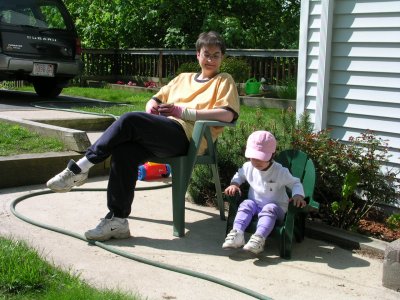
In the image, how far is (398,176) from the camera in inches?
173

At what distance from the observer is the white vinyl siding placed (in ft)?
14.6

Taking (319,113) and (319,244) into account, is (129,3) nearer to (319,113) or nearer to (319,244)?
(319,113)

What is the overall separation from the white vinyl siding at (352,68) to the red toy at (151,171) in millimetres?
1343

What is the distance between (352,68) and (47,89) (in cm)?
715

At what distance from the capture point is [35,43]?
30.8ft

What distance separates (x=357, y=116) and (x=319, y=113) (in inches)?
12.9

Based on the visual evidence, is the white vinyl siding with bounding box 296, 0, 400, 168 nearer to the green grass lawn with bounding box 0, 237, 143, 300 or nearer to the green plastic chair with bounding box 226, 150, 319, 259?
the green plastic chair with bounding box 226, 150, 319, 259

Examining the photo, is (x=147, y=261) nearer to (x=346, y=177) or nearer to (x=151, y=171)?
(x=346, y=177)

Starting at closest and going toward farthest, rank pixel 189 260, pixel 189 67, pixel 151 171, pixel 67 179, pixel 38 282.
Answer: pixel 38 282, pixel 189 260, pixel 67 179, pixel 151 171, pixel 189 67

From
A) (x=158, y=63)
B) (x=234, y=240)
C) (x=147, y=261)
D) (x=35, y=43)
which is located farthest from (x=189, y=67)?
(x=147, y=261)

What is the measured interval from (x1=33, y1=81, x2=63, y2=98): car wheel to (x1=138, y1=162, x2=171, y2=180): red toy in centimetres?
560

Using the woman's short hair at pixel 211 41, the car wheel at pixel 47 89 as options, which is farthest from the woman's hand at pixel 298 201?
the car wheel at pixel 47 89

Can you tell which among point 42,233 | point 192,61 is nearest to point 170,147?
point 42,233

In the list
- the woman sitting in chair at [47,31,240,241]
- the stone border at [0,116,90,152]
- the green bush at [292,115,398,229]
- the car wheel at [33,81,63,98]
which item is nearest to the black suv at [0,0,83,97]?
the car wheel at [33,81,63,98]
